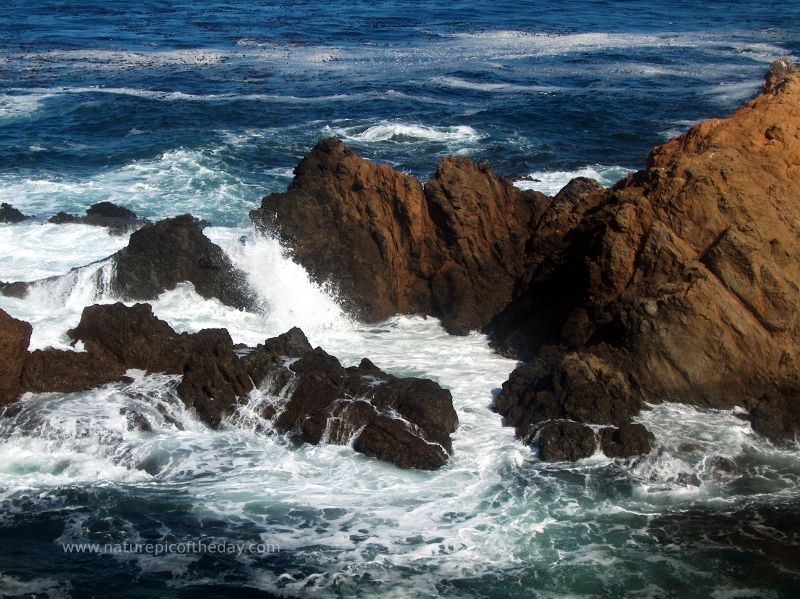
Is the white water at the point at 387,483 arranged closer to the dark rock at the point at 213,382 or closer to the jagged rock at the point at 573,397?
the dark rock at the point at 213,382

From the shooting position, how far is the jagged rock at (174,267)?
74.2 ft

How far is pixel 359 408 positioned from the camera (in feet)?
57.0

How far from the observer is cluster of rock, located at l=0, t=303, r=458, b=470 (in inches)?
671

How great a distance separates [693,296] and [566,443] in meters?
3.72

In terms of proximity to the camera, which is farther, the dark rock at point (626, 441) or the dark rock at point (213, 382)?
the dark rock at point (213, 382)

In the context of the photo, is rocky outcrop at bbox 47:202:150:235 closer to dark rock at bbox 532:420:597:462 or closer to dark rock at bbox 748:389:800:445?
dark rock at bbox 532:420:597:462

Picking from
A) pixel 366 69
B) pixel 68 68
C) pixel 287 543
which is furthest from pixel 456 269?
pixel 68 68

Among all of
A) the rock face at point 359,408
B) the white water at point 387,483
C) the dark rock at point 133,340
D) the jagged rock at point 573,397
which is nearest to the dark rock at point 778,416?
the white water at point 387,483

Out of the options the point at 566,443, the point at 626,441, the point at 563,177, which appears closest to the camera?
the point at 626,441

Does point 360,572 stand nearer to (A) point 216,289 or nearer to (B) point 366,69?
(A) point 216,289

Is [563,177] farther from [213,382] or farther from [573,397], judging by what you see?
[213,382]

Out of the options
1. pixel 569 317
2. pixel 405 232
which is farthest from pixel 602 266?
pixel 405 232

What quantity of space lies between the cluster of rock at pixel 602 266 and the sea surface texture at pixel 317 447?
0.60 m

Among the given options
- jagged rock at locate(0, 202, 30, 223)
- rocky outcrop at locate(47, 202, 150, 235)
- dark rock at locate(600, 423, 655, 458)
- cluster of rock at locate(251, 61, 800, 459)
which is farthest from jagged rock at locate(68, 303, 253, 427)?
jagged rock at locate(0, 202, 30, 223)
